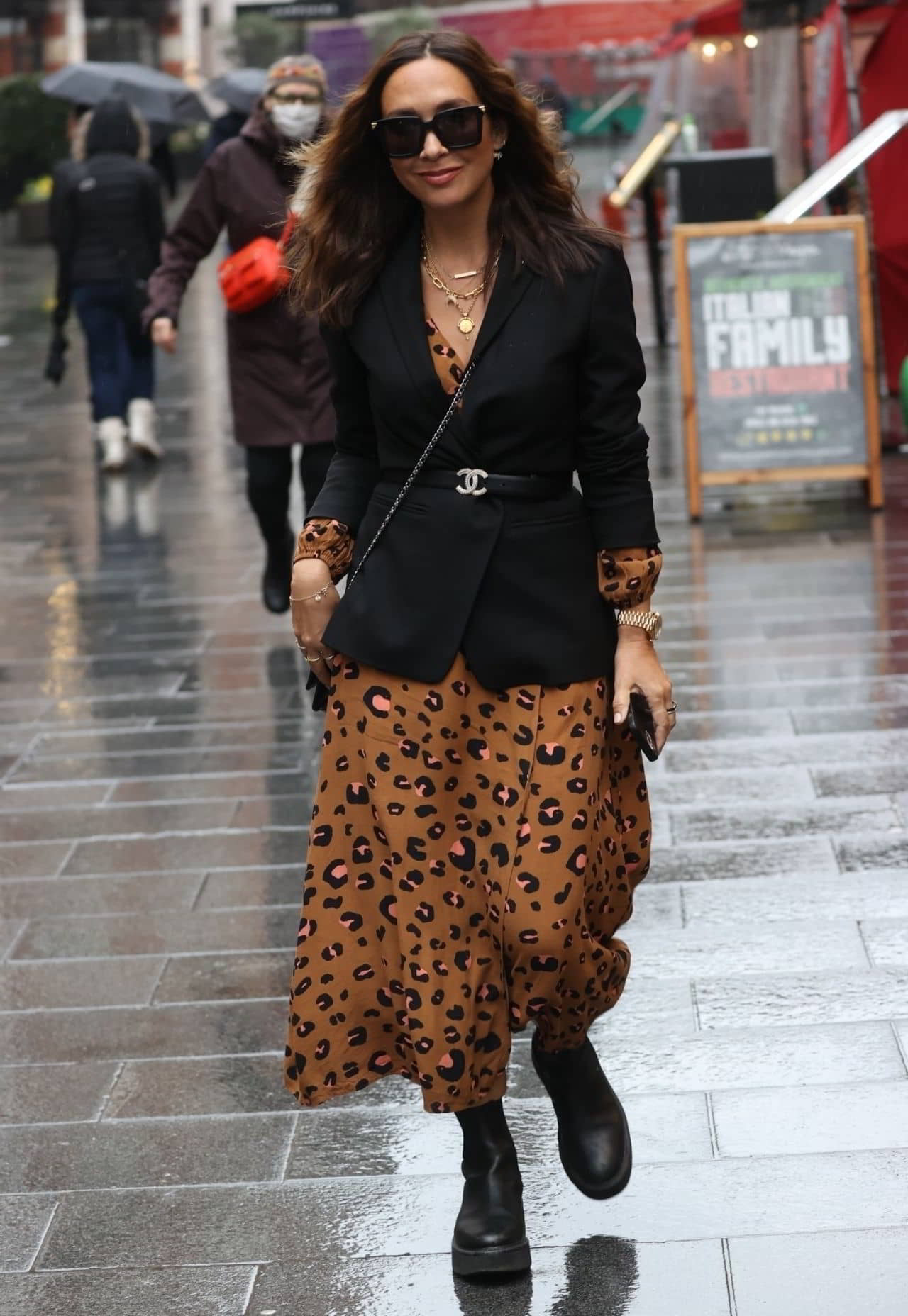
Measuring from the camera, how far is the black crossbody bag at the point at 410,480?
319 cm

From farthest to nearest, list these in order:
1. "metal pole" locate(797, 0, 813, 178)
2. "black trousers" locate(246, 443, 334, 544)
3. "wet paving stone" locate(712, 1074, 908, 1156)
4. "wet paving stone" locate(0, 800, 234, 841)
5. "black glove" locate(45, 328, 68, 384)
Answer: "metal pole" locate(797, 0, 813, 178), "black glove" locate(45, 328, 68, 384), "black trousers" locate(246, 443, 334, 544), "wet paving stone" locate(0, 800, 234, 841), "wet paving stone" locate(712, 1074, 908, 1156)

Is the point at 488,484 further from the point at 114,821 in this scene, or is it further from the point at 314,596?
the point at 114,821

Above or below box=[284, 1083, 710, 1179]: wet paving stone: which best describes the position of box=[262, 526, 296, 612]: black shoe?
above

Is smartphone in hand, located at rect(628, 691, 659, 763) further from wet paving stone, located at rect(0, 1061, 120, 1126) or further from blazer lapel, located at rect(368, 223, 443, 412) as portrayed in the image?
wet paving stone, located at rect(0, 1061, 120, 1126)

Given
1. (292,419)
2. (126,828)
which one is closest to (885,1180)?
(126,828)

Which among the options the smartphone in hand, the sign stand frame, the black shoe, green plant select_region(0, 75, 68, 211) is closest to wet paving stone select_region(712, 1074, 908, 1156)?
the smartphone in hand

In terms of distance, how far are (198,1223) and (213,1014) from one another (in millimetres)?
942

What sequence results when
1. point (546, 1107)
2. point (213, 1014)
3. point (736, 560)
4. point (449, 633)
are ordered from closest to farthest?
point (449, 633), point (546, 1107), point (213, 1014), point (736, 560)

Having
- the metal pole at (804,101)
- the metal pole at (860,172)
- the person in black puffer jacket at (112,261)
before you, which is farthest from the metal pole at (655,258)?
the person in black puffer jacket at (112,261)

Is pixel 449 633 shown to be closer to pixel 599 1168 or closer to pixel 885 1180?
pixel 599 1168

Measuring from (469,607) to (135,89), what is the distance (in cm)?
1854

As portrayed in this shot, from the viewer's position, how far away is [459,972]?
322 centimetres

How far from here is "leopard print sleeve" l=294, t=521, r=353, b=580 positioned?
3.40 metres

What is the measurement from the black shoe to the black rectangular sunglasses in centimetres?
453
